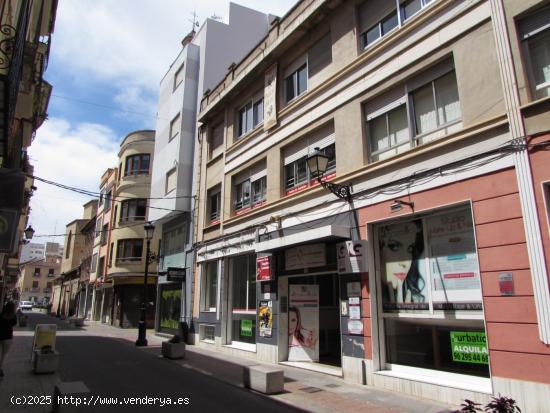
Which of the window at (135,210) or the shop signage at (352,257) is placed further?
the window at (135,210)

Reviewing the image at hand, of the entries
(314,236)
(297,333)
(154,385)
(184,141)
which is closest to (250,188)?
(297,333)

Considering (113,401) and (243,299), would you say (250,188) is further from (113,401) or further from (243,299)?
(113,401)

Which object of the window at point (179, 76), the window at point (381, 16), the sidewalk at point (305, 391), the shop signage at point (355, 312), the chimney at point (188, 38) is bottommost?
the sidewalk at point (305, 391)

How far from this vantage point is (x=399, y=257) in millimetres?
9281

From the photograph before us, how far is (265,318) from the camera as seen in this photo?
13109 millimetres

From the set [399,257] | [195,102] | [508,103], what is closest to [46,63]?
[195,102]

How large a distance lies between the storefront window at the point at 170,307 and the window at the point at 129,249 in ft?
34.9

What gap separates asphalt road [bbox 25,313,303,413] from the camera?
7.39m

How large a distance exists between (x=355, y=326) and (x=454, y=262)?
281 centimetres

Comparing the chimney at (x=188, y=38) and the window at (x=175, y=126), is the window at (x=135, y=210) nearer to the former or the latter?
the window at (x=175, y=126)

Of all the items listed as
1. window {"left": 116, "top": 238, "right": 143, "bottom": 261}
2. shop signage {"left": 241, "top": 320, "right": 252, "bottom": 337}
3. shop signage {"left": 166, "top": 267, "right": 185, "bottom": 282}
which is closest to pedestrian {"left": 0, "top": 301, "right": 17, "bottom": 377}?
shop signage {"left": 241, "top": 320, "right": 252, "bottom": 337}

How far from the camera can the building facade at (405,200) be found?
692cm

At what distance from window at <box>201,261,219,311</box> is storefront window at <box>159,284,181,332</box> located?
11.6 ft

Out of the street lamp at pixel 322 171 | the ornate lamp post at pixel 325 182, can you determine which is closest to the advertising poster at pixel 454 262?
the ornate lamp post at pixel 325 182
